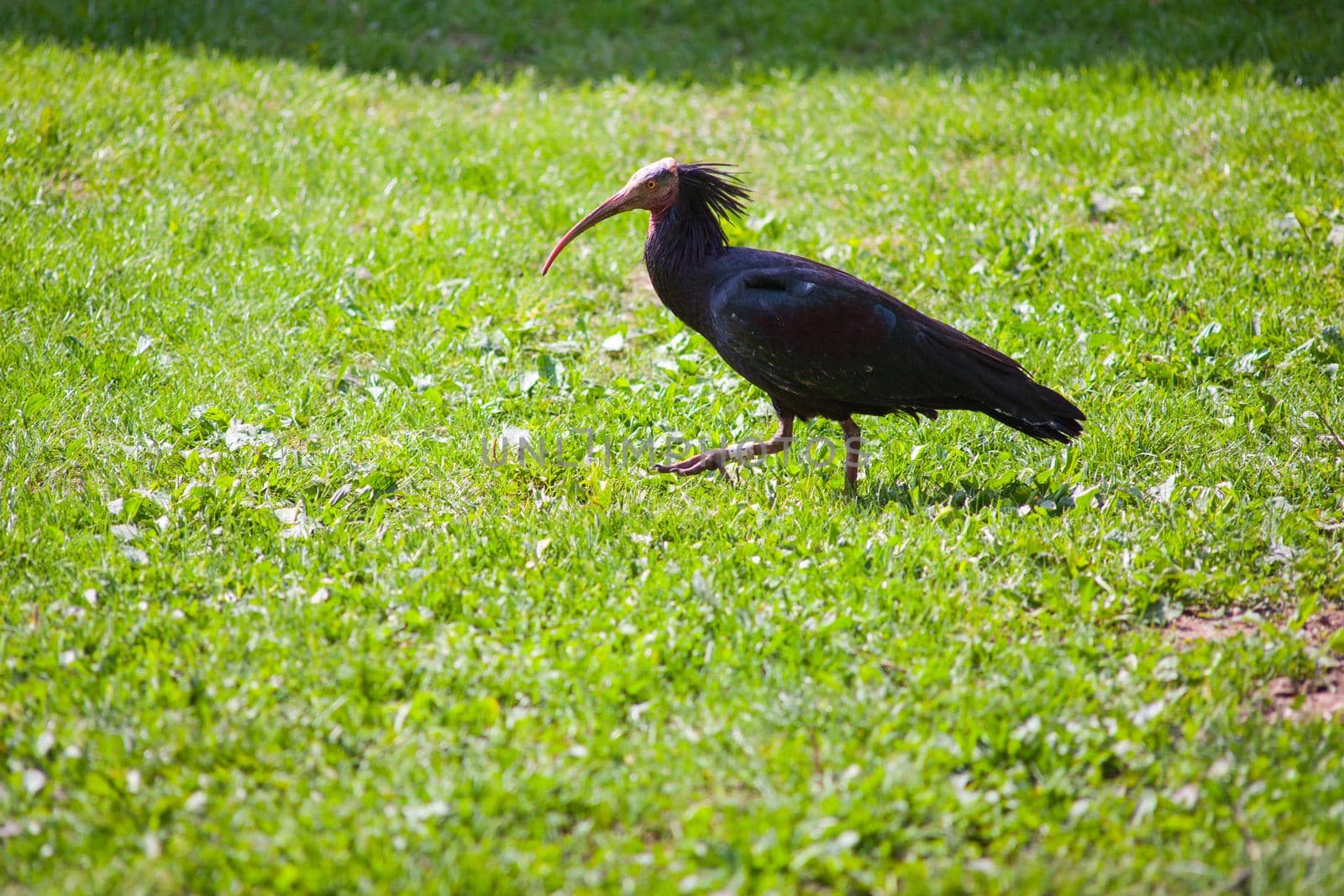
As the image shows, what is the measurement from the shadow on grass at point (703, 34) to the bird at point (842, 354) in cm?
524

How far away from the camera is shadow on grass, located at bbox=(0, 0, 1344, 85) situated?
28.5 feet

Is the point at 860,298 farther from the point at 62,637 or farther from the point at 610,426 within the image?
the point at 62,637

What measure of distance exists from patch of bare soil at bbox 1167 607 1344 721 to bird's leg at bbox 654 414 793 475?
1815 mm

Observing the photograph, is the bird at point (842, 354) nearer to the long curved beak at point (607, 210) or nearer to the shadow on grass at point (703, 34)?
the long curved beak at point (607, 210)

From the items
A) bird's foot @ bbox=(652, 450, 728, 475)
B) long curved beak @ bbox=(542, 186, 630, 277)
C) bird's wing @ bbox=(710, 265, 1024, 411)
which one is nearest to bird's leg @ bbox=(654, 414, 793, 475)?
bird's foot @ bbox=(652, 450, 728, 475)

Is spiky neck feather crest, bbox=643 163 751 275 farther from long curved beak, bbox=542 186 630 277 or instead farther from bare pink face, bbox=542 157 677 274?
long curved beak, bbox=542 186 630 277

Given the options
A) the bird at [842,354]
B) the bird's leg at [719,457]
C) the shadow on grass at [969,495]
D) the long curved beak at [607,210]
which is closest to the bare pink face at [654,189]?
the long curved beak at [607,210]

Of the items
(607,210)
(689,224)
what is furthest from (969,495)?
(607,210)

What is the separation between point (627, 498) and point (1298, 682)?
2523 mm

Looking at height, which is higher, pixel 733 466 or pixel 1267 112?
pixel 1267 112

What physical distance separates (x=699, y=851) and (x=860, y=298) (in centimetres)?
251

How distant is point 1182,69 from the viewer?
841cm

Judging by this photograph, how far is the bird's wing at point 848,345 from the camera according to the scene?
4418 millimetres

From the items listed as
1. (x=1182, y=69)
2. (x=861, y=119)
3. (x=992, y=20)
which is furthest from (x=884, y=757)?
(x=992, y=20)
